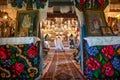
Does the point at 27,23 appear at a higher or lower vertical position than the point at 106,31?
higher

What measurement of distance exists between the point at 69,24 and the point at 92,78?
56.8 ft

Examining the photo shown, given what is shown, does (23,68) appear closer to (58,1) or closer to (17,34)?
(17,34)

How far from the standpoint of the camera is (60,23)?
24078 millimetres

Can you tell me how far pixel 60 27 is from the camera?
24672 mm

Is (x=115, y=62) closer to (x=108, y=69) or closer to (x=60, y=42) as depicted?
(x=108, y=69)

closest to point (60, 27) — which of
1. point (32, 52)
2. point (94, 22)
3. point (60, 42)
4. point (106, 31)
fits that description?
point (60, 42)

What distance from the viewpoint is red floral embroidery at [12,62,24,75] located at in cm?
666

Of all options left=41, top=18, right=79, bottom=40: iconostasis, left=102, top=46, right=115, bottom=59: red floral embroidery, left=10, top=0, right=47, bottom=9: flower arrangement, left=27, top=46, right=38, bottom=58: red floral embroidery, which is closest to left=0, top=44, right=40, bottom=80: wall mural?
left=27, top=46, right=38, bottom=58: red floral embroidery

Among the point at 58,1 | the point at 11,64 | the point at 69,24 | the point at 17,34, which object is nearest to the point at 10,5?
the point at 17,34

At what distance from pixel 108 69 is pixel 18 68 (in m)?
2.16

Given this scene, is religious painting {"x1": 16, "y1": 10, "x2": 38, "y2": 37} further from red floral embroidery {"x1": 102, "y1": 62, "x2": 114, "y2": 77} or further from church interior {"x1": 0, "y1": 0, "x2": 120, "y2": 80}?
red floral embroidery {"x1": 102, "y1": 62, "x2": 114, "y2": 77}

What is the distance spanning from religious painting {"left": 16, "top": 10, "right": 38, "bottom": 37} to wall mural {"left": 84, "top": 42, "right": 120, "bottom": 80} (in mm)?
1582

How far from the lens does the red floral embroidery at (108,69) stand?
666cm

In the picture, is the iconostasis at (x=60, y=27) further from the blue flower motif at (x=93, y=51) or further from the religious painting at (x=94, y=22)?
the blue flower motif at (x=93, y=51)
